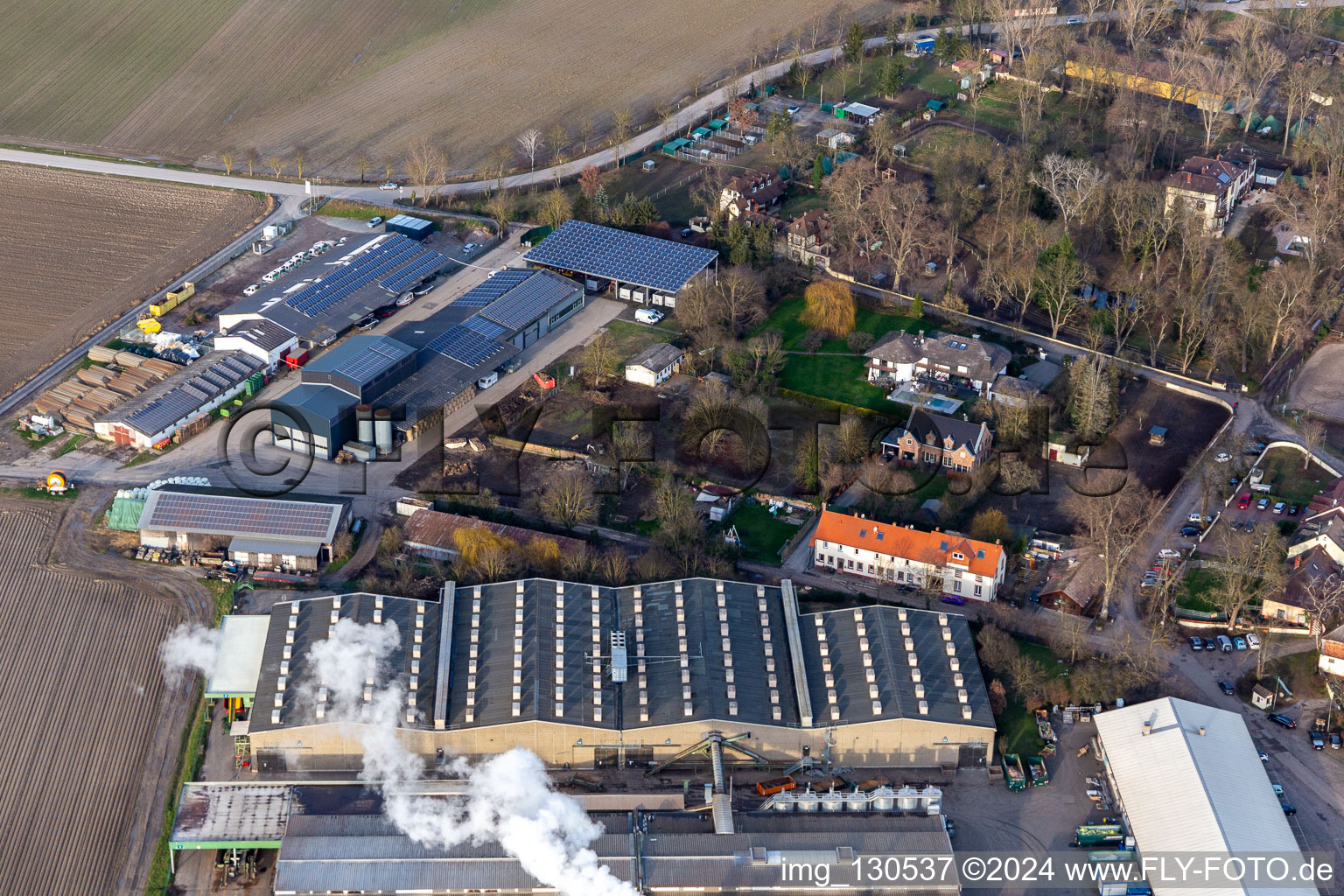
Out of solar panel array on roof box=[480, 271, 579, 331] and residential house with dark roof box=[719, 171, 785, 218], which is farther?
residential house with dark roof box=[719, 171, 785, 218]

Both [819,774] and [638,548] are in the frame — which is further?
[638,548]

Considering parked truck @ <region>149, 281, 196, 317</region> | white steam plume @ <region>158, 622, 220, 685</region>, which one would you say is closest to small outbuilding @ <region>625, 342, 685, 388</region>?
white steam plume @ <region>158, 622, 220, 685</region>

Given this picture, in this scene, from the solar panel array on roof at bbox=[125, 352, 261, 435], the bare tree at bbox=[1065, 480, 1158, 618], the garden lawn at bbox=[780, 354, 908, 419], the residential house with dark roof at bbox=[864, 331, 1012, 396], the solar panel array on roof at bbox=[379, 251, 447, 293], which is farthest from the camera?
the solar panel array on roof at bbox=[379, 251, 447, 293]

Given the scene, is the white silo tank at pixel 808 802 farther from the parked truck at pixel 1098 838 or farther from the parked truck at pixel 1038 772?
the parked truck at pixel 1098 838

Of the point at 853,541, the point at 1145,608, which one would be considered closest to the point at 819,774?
the point at 853,541

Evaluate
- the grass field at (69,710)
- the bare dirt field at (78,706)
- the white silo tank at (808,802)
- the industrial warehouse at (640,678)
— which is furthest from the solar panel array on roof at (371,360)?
the white silo tank at (808,802)

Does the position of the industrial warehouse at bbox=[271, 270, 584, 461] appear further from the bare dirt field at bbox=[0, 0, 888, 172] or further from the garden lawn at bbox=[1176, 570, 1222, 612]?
the garden lawn at bbox=[1176, 570, 1222, 612]

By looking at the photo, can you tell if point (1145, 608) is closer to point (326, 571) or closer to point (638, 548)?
point (638, 548)
